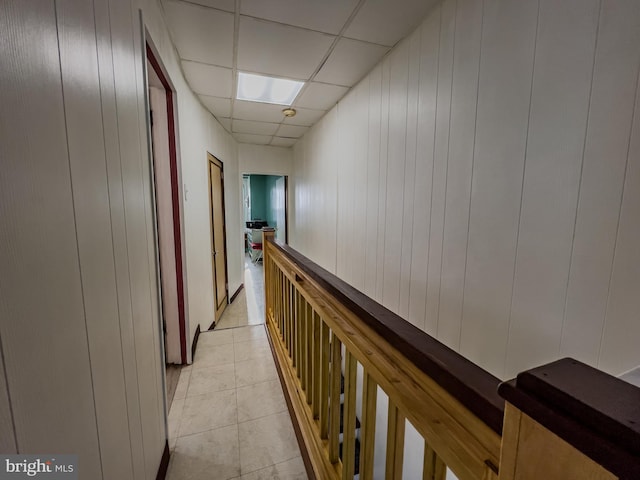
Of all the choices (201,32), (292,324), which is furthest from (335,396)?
(201,32)

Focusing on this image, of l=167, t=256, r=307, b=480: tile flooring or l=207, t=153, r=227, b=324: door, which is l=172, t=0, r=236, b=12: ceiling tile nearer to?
l=207, t=153, r=227, b=324: door

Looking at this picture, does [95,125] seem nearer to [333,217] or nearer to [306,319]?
[306,319]

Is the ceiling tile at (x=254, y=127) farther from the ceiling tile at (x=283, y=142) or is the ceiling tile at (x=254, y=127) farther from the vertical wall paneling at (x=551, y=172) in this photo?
the vertical wall paneling at (x=551, y=172)

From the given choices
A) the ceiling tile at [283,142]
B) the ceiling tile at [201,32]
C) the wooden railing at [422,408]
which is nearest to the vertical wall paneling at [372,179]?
the wooden railing at [422,408]

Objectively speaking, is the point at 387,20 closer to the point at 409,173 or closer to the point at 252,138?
the point at 409,173

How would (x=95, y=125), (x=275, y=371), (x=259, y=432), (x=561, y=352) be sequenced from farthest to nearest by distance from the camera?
(x=275, y=371) → (x=259, y=432) → (x=561, y=352) → (x=95, y=125)

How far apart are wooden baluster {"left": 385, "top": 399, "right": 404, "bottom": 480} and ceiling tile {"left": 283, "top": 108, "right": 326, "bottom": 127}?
328 cm

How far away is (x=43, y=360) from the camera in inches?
22.0

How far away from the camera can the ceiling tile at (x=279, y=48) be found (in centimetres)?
182

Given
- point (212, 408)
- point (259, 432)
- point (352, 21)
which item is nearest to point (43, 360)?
point (259, 432)

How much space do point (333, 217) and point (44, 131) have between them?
9.38 ft

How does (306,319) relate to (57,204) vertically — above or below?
below

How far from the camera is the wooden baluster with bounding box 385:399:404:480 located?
0.72 meters

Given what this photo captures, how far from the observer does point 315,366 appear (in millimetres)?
1420
